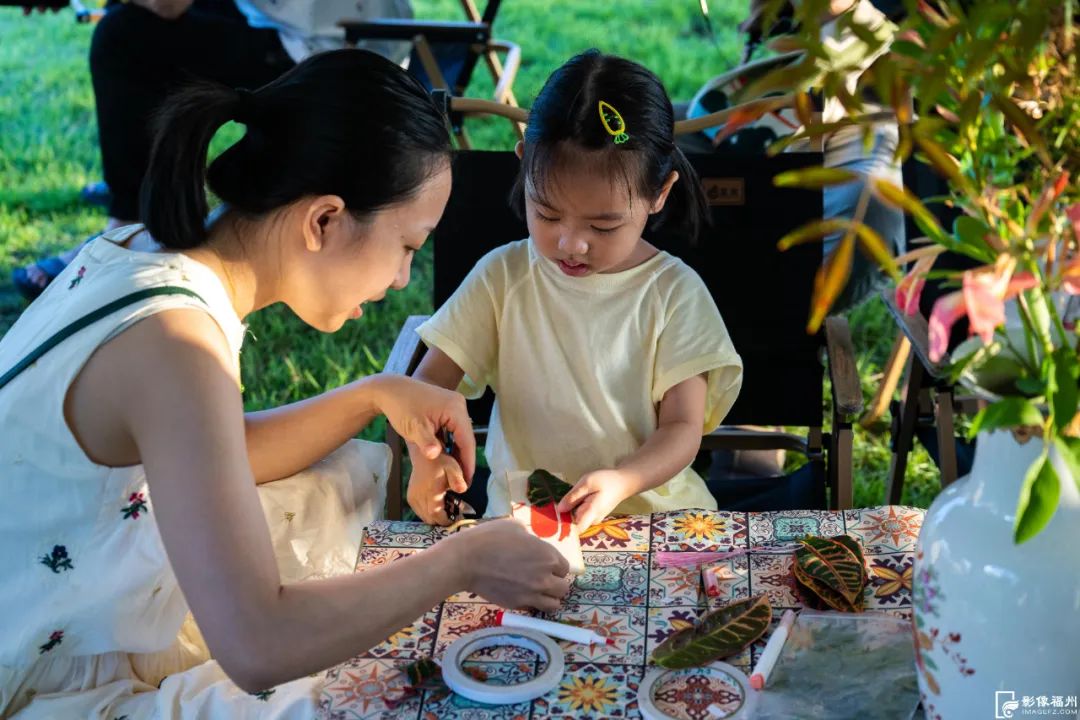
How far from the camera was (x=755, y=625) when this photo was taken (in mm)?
1357

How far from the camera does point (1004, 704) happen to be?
43.0 inches

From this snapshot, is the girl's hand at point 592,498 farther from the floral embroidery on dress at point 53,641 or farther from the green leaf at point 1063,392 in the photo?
the green leaf at point 1063,392

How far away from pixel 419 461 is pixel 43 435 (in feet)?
1.77

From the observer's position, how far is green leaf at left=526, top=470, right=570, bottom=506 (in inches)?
63.7

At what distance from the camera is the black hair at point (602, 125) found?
1.86 m

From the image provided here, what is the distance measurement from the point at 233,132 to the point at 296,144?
14.4ft

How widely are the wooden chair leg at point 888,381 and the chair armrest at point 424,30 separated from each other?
5.50 ft

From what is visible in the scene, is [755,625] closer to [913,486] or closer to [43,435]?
[43,435]

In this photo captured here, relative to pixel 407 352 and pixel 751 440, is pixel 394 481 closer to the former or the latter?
pixel 407 352

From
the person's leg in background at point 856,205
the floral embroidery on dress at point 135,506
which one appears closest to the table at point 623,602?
the floral embroidery on dress at point 135,506

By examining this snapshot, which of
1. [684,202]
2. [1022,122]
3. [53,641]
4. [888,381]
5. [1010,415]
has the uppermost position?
[1022,122]

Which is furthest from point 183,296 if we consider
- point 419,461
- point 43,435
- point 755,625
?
point 755,625

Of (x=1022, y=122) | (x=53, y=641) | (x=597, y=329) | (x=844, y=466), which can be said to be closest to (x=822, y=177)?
(x=1022, y=122)

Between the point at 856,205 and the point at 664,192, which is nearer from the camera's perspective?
the point at 664,192
